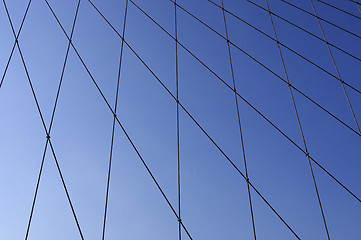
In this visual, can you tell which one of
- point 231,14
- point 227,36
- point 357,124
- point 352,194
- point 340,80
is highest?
point 231,14

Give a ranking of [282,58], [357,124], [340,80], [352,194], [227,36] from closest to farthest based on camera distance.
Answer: [352,194], [357,124], [340,80], [282,58], [227,36]

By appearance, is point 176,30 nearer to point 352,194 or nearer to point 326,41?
point 326,41

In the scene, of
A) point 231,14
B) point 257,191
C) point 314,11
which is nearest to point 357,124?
point 257,191

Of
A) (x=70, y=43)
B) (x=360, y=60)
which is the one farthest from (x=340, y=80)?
(x=70, y=43)

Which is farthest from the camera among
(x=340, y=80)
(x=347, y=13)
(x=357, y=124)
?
(x=347, y=13)

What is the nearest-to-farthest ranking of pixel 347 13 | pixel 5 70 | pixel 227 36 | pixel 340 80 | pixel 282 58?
pixel 5 70 → pixel 340 80 → pixel 347 13 → pixel 282 58 → pixel 227 36

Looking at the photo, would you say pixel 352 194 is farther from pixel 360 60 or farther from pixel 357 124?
pixel 360 60

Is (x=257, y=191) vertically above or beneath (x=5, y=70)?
beneath

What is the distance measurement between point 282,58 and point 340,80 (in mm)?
1430

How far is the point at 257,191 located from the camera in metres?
5.41

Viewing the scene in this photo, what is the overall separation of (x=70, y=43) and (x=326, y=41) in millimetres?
5473

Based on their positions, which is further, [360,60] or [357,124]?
[360,60]

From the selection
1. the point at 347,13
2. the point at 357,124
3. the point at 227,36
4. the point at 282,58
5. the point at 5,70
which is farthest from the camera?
the point at 227,36

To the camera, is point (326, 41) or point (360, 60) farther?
point (326, 41)
